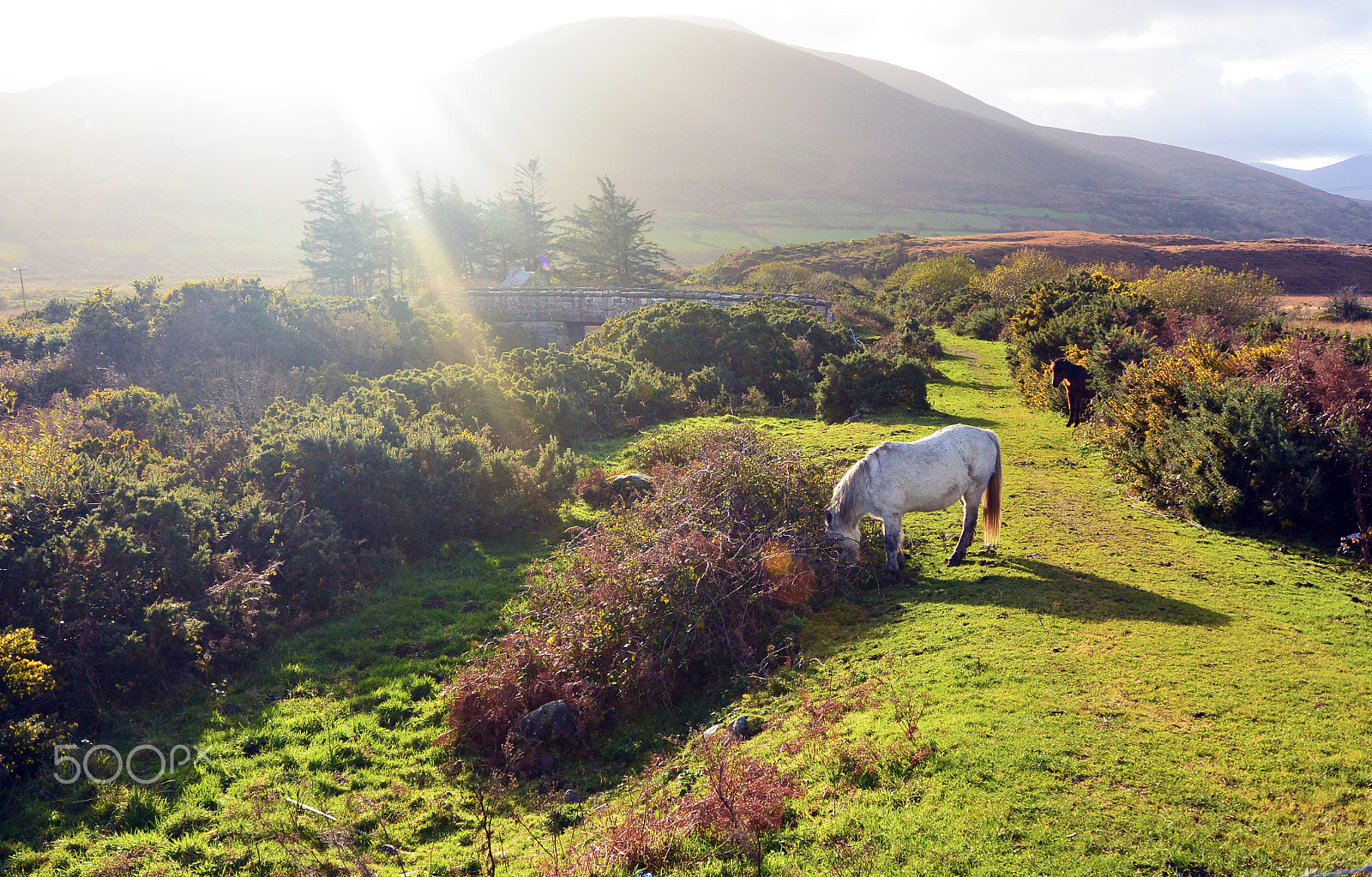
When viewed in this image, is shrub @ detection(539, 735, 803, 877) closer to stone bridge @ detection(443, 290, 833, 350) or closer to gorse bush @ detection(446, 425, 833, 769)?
gorse bush @ detection(446, 425, 833, 769)

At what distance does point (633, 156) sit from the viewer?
475ft

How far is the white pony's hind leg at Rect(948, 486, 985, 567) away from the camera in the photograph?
8.69 metres

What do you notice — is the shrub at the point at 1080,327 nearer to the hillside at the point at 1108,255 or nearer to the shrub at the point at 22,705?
the shrub at the point at 22,705

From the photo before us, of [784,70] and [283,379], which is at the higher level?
[784,70]

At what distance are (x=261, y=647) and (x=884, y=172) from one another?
14509 cm

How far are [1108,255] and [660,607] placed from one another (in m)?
52.1

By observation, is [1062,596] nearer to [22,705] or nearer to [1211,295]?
[22,705]

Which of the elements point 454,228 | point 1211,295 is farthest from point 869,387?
point 454,228

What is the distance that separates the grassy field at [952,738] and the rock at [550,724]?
0.41 m

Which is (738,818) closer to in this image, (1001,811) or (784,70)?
(1001,811)

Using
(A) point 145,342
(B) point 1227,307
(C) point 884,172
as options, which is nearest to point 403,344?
(A) point 145,342

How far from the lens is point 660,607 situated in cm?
718

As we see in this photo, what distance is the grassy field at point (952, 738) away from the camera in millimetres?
3975

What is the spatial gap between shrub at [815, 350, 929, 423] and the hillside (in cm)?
3346
